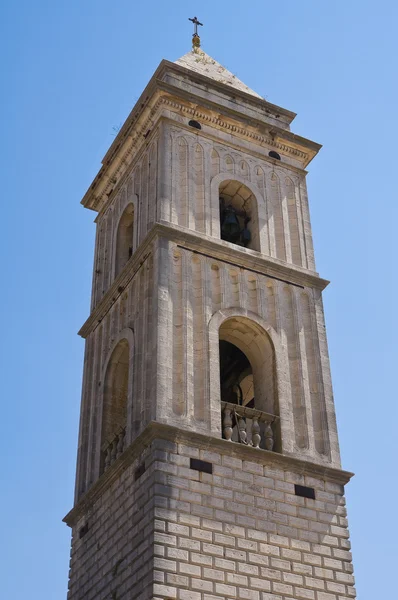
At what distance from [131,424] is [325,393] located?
424cm

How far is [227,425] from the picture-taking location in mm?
18875

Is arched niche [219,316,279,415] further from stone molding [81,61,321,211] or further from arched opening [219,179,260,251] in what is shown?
stone molding [81,61,321,211]

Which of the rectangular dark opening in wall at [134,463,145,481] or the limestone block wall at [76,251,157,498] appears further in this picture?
the limestone block wall at [76,251,157,498]

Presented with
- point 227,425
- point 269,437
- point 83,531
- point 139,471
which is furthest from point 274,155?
point 83,531

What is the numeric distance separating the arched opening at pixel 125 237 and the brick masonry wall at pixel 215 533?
6.75 meters

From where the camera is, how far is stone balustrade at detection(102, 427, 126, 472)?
19.5m

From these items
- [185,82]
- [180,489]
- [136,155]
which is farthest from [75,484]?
[185,82]

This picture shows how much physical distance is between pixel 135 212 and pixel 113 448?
6.26 meters

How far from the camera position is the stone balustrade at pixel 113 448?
1953 centimetres

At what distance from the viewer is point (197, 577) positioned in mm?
16438

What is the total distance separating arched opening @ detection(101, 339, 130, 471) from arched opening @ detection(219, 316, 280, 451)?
2.21 m

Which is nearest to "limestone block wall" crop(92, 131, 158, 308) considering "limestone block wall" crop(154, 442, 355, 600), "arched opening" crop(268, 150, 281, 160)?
"arched opening" crop(268, 150, 281, 160)

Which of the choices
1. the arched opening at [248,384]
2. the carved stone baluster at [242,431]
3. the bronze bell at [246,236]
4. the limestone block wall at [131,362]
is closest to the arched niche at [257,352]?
the arched opening at [248,384]

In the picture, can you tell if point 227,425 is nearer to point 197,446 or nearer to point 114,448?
point 197,446
